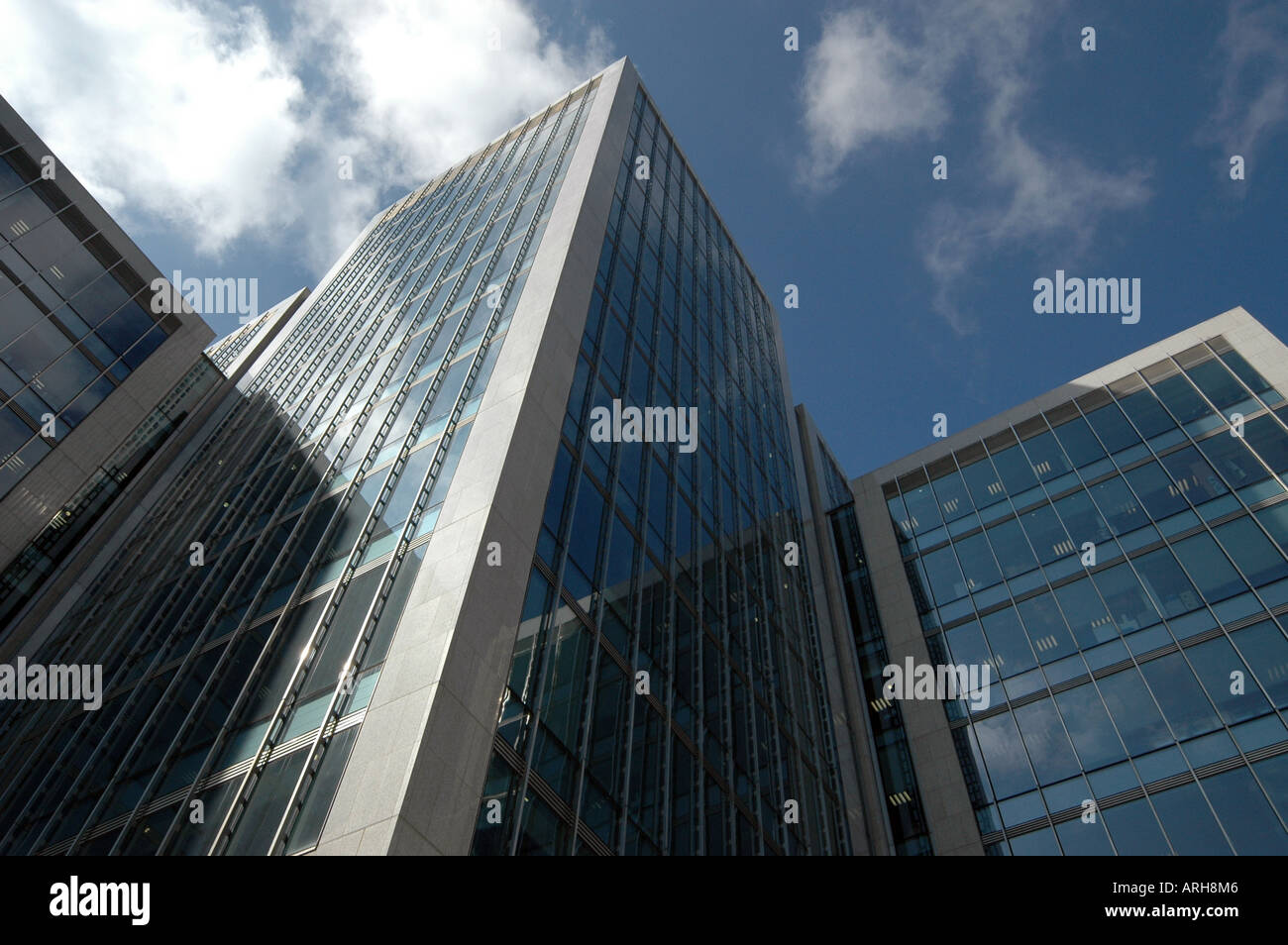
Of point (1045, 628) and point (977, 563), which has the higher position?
point (977, 563)

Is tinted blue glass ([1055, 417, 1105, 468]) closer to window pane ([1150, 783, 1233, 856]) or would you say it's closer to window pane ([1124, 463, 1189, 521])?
window pane ([1124, 463, 1189, 521])

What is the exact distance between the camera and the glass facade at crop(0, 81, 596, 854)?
584 inches

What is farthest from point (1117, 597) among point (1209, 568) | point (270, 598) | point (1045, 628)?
point (270, 598)

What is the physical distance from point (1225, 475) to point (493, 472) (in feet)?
80.9

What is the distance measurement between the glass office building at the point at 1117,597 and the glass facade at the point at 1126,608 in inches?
2.2

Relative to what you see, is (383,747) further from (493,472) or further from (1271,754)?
(1271,754)

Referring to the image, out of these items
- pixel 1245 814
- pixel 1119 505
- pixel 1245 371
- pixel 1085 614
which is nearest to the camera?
pixel 1245 814

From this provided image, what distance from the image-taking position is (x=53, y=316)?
25.2m

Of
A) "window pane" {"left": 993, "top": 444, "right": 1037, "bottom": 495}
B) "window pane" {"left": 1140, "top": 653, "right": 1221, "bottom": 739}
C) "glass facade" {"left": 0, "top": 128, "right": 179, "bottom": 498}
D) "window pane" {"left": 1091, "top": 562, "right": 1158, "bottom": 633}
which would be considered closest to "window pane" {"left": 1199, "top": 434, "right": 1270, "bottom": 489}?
"window pane" {"left": 1091, "top": 562, "right": 1158, "bottom": 633}

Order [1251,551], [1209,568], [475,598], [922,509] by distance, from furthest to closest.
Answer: [922,509]
[1209,568]
[1251,551]
[475,598]

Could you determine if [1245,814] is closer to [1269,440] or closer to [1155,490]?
[1155,490]

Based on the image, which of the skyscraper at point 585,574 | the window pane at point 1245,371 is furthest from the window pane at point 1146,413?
the window pane at point 1245,371

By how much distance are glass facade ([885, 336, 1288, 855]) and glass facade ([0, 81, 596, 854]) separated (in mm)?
18787

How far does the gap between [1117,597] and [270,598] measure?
24395 mm
